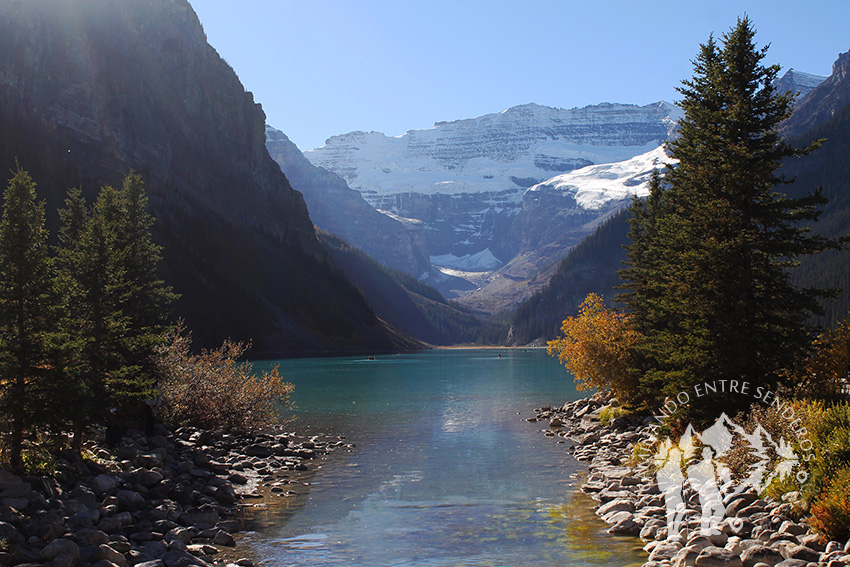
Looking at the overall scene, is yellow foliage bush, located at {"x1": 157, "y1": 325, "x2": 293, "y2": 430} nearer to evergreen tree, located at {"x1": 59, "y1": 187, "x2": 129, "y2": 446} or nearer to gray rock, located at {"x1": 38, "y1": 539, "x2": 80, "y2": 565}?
evergreen tree, located at {"x1": 59, "y1": 187, "x2": 129, "y2": 446}

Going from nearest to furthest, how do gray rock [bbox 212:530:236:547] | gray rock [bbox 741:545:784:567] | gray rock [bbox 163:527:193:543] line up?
1. gray rock [bbox 741:545:784:567]
2. gray rock [bbox 163:527:193:543]
3. gray rock [bbox 212:530:236:547]

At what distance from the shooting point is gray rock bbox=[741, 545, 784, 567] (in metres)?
16.1

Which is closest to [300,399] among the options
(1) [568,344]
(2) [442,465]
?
(1) [568,344]

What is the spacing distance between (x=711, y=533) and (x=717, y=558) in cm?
180

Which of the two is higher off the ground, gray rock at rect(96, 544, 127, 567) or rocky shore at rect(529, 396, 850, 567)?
gray rock at rect(96, 544, 127, 567)

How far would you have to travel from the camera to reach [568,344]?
157 ft

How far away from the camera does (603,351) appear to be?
4459cm

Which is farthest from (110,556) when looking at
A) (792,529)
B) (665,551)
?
(792,529)

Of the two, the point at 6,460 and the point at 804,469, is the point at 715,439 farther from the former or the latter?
the point at 6,460

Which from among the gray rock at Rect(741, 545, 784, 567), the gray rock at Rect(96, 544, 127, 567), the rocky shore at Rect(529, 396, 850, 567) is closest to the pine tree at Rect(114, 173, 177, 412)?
the gray rock at Rect(96, 544, 127, 567)

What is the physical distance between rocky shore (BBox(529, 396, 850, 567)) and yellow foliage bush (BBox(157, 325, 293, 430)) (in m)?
19.9

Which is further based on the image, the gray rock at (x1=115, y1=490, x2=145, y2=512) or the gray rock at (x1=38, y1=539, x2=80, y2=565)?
the gray rock at (x1=115, y1=490, x2=145, y2=512)

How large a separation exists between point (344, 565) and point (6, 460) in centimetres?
1066

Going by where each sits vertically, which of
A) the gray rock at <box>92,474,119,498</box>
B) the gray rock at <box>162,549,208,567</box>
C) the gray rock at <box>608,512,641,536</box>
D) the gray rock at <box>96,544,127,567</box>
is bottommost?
the gray rock at <box>608,512,641,536</box>
